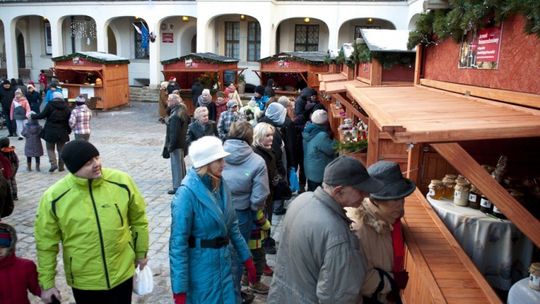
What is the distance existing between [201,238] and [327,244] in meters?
1.26

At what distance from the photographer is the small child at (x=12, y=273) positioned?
316cm

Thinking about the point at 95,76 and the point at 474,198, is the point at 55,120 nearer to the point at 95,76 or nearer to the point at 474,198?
the point at 474,198

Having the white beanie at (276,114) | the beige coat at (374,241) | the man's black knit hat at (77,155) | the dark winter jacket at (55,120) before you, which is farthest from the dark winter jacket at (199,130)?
the beige coat at (374,241)

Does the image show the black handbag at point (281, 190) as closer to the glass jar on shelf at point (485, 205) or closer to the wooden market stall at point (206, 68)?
the glass jar on shelf at point (485, 205)

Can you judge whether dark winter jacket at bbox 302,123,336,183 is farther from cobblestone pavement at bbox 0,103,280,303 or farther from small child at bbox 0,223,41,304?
small child at bbox 0,223,41,304

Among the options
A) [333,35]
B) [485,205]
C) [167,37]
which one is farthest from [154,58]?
[485,205]

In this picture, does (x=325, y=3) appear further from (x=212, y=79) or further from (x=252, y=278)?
(x=252, y=278)

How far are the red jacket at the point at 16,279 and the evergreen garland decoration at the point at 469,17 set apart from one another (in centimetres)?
360

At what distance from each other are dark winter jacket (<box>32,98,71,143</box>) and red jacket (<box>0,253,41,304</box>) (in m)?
7.21

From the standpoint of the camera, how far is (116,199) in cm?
331

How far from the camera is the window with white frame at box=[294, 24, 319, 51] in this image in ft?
89.2

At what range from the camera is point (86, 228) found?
10.4 ft

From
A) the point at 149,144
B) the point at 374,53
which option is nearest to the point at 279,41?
the point at 149,144

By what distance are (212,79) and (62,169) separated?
10.4 metres
